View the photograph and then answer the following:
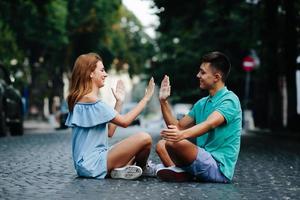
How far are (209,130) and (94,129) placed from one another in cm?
129

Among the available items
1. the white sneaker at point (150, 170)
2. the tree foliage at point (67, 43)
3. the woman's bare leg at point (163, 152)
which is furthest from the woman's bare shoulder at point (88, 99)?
the tree foliage at point (67, 43)

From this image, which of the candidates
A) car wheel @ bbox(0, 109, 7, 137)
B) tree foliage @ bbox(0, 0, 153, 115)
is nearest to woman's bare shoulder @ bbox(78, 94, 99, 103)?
car wheel @ bbox(0, 109, 7, 137)

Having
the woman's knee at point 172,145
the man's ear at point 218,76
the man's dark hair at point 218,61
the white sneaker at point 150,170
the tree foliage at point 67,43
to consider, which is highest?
the tree foliage at point 67,43

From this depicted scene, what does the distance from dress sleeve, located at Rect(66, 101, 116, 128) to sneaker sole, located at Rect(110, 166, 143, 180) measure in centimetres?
64

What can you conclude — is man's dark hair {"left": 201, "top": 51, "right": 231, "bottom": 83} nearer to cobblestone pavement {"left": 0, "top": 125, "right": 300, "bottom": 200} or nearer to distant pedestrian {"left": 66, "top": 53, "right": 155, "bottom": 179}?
distant pedestrian {"left": 66, "top": 53, "right": 155, "bottom": 179}

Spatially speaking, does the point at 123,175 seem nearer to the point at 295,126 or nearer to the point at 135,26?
the point at 295,126

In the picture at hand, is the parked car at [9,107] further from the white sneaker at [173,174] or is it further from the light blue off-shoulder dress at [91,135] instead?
the white sneaker at [173,174]

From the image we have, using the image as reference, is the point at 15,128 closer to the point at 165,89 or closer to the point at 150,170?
the point at 150,170

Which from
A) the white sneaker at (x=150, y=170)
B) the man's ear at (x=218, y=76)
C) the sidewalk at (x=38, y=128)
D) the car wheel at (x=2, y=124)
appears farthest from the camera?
the sidewalk at (x=38, y=128)

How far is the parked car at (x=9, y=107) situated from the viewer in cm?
2098

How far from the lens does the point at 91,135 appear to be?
817 cm

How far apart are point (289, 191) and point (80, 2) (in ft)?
137

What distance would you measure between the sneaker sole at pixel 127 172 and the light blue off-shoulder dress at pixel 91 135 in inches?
4.7

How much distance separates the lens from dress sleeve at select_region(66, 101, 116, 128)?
8023mm
